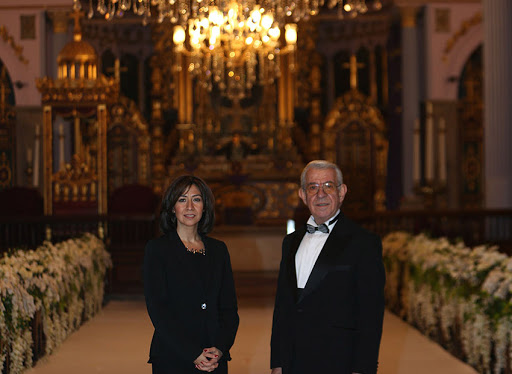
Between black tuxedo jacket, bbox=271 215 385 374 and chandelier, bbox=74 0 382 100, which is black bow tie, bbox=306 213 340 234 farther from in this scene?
chandelier, bbox=74 0 382 100

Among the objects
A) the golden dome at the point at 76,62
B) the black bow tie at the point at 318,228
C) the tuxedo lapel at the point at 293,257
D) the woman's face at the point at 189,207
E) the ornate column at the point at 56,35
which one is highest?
the ornate column at the point at 56,35

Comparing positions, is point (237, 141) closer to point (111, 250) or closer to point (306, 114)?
point (306, 114)

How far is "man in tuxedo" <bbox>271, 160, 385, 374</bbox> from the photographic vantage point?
119 inches

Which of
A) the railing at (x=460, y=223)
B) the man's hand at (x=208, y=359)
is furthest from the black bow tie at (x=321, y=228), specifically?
the railing at (x=460, y=223)

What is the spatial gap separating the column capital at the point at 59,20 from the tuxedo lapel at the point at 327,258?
Answer: 1379 cm

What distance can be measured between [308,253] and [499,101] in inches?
369

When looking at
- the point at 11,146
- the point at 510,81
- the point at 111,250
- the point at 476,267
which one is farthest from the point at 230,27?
the point at 11,146

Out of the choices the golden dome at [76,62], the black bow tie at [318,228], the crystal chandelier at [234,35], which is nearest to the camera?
the black bow tie at [318,228]

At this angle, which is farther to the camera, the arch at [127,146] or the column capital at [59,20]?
the arch at [127,146]

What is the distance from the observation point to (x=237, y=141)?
15555 millimetres

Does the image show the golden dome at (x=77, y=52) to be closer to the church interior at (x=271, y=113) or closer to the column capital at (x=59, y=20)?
the church interior at (x=271, y=113)

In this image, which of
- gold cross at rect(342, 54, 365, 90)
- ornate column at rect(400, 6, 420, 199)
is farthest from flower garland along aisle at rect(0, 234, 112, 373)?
Result: gold cross at rect(342, 54, 365, 90)

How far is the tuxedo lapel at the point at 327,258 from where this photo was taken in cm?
303

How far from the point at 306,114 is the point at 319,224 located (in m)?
13.4
